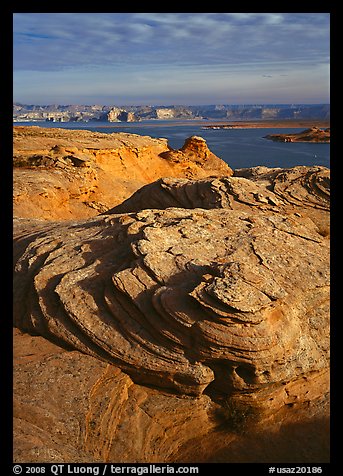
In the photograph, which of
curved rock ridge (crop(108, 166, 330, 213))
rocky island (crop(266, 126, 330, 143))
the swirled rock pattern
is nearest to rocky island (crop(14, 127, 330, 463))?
the swirled rock pattern

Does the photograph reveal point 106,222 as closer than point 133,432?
No

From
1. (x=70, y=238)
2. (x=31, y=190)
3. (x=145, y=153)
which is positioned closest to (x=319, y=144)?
(x=145, y=153)

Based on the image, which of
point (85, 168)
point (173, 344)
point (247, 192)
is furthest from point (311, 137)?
point (173, 344)

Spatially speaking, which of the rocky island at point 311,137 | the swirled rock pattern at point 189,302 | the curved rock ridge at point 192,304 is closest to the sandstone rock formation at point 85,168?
the curved rock ridge at point 192,304

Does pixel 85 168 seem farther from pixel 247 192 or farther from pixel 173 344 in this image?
pixel 173 344
